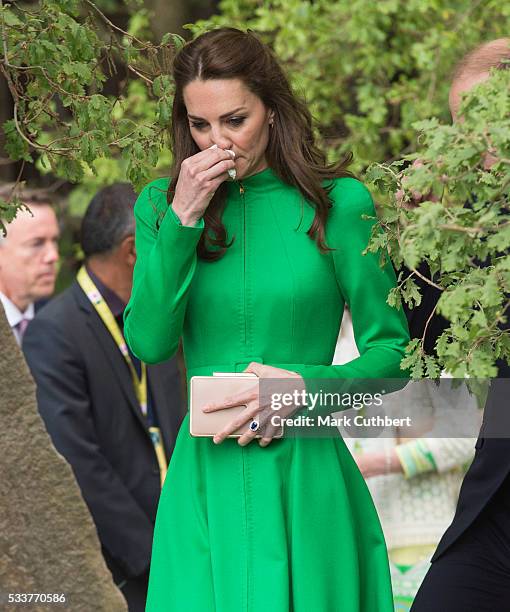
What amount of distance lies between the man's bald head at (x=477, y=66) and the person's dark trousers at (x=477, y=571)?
1063 millimetres

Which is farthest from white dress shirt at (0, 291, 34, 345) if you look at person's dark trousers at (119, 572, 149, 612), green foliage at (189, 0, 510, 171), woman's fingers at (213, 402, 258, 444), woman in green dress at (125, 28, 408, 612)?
woman's fingers at (213, 402, 258, 444)

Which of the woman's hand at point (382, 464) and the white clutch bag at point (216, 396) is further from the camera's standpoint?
the woman's hand at point (382, 464)

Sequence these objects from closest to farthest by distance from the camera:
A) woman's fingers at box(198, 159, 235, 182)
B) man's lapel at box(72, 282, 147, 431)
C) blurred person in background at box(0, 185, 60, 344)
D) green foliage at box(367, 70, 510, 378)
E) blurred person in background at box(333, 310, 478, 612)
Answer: green foliage at box(367, 70, 510, 378)
woman's fingers at box(198, 159, 235, 182)
blurred person in background at box(333, 310, 478, 612)
man's lapel at box(72, 282, 147, 431)
blurred person in background at box(0, 185, 60, 344)

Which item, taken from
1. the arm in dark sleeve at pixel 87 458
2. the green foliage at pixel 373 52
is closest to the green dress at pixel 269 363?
the arm in dark sleeve at pixel 87 458

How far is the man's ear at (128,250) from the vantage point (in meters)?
5.57

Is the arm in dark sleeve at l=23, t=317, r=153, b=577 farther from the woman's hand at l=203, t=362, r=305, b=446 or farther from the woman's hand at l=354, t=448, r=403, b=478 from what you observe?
the woman's hand at l=203, t=362, r=305, b=446

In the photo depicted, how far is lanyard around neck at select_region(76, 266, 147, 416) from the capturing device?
5355 mm

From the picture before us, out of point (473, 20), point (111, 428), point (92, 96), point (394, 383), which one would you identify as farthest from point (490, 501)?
point (473, 20)

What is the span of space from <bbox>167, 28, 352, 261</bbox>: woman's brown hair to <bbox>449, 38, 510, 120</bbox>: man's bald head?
44 cm

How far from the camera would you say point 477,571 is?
146 inches

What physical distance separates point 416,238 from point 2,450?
1567 millimetres

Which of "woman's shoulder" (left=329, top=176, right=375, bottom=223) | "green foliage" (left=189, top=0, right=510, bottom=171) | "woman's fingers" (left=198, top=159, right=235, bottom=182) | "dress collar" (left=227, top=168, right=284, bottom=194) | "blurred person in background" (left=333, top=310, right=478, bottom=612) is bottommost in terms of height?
"blurred person in background" (left=333, top=310, right=478, bottom=612)

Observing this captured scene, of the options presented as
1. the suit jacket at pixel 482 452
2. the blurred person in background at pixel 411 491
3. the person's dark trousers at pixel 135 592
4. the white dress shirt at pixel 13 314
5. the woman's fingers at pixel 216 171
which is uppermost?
the woman's fingers at pixel 216 171

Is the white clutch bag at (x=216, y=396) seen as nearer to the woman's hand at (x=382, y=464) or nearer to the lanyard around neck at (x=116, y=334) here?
the woman's hand at (x=382, y=464)
